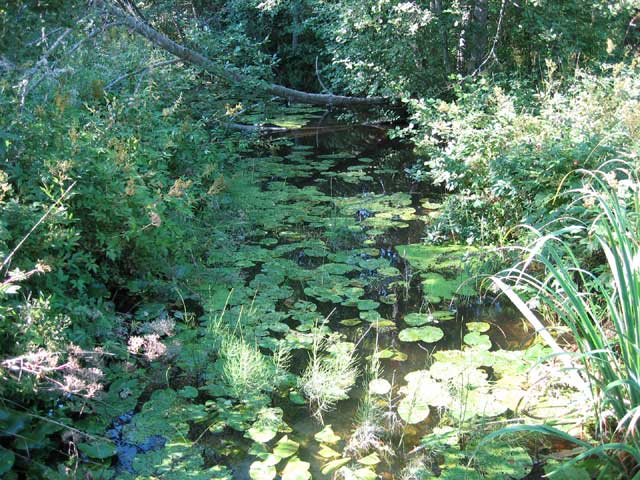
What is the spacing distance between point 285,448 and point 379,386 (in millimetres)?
660

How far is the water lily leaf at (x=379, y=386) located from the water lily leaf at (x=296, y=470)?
0.62 meters

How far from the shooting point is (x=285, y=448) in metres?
2.79

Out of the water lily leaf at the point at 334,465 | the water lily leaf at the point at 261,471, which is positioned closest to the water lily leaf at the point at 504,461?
the water lily leaf at the point at 334,465

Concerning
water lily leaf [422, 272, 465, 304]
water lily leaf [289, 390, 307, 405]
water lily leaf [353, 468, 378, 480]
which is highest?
water lily leaf [422, 272, 465, 304]

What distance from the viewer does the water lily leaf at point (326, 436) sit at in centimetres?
288

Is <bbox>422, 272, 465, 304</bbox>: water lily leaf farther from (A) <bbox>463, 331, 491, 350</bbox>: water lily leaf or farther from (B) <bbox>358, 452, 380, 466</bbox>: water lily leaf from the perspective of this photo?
(B) <bbox>358, 452, 380, 466</bbox>: water lily leaf

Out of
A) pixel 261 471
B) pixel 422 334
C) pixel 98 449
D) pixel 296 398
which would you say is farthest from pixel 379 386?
pixel 98 449

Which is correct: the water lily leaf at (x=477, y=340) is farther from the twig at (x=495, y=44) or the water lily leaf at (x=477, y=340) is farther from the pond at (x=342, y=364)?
the twig at (x=495, y=44)

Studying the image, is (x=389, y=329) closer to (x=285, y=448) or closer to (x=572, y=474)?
(x=285, y=448)

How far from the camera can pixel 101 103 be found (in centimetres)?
543

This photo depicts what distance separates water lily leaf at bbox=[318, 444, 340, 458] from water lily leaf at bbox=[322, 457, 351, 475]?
4cm

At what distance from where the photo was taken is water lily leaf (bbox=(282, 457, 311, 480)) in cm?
261

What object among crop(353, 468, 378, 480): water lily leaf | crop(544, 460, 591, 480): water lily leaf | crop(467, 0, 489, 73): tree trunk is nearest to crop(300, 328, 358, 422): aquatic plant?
crop(353, 468, 378, 480): water lily leaf

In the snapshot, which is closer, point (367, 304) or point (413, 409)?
point (413, 409)
